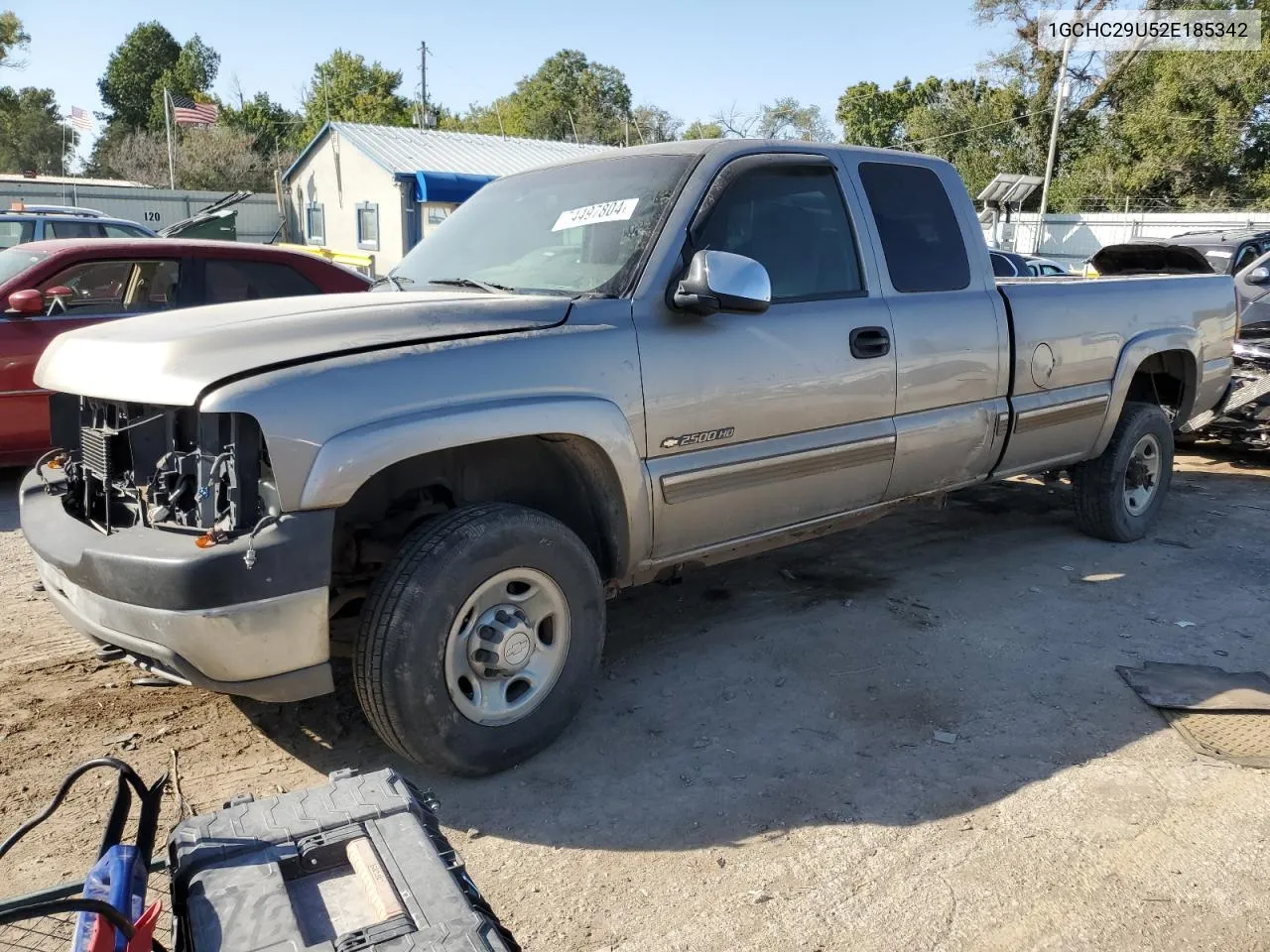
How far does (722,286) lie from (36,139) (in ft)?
256

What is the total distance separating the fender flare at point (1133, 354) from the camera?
5.51 metres

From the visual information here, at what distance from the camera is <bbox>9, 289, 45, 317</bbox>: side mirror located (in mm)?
6355

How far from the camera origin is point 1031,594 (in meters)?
5.08

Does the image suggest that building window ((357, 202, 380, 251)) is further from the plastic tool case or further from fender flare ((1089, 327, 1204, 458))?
the plastic tool case

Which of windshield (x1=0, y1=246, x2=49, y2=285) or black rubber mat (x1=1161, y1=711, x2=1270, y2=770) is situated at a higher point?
windshield (x1=0, y1=246, x2=49, y2=285)

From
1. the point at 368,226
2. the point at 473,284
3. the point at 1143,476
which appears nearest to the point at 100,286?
the point at 473,284

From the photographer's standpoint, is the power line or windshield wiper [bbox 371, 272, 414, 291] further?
the power line

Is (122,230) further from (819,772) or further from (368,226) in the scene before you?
(368,226)

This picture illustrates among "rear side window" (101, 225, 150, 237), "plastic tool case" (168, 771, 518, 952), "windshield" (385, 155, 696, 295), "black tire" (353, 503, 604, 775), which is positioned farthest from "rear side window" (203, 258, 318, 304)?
"plastic tool case" (168, 771, 518, 952)

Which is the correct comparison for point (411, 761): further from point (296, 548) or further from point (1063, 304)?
point (1063, 304)

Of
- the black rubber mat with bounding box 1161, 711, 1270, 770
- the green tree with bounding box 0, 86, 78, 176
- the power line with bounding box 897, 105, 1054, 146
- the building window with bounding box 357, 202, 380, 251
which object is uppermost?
the green tree with bounding box 0, 86, 78, 176

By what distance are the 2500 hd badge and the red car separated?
3.82 m

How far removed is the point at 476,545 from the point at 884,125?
56.3 metres

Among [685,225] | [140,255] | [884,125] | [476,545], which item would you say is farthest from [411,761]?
[884,125]
